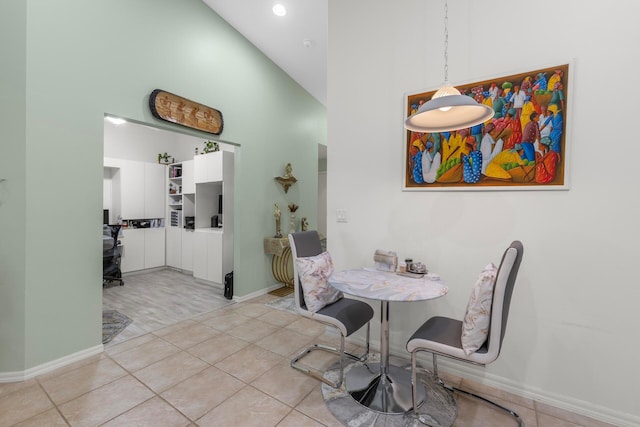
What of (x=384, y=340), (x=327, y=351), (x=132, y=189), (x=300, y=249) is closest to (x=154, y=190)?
(x=132, y=189)

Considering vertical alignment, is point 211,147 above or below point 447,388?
above

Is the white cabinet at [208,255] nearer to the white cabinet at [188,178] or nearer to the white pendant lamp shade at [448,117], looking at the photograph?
the white cabinet at [188,178]

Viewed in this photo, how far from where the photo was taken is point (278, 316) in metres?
3.41

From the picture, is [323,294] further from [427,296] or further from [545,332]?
[545,332]

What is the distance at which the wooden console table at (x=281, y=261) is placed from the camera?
4.19 m

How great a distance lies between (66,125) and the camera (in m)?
2.31

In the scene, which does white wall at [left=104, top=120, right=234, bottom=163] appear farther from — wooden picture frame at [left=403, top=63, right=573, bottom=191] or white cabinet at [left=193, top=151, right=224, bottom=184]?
wooden picture frame at [left=403, top=63, right=573, bottom=191]

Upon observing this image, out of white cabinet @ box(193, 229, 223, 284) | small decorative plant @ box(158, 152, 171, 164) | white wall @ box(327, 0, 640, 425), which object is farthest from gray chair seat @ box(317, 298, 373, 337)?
small decorative plant @ box(158, 152, 171, 164)

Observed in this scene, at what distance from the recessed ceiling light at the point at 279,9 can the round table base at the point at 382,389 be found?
3.88 meters

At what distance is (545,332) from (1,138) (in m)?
4.15

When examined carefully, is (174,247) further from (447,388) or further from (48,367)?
(447,388)

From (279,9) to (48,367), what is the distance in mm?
4164

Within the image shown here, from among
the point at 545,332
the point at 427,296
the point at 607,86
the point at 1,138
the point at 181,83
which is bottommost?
the point at 545,332

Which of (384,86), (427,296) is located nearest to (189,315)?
(427,296)
